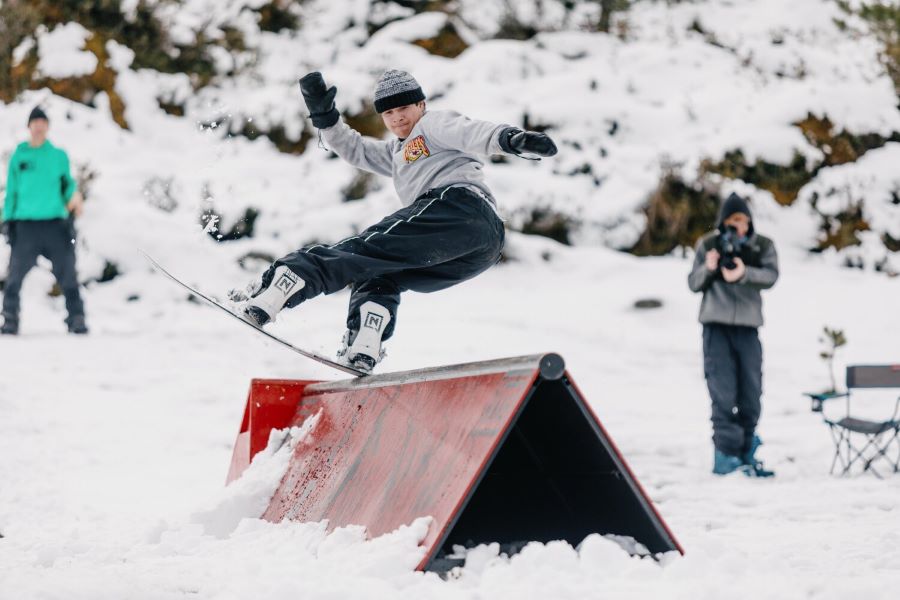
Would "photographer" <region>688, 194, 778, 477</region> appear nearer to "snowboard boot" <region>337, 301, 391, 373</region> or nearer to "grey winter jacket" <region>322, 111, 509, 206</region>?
"grey winter jacket" <region>322, 111, 509, 206</region>

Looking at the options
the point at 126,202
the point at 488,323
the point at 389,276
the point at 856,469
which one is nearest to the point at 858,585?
the point at 389,276

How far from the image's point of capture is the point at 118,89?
13.3 metres

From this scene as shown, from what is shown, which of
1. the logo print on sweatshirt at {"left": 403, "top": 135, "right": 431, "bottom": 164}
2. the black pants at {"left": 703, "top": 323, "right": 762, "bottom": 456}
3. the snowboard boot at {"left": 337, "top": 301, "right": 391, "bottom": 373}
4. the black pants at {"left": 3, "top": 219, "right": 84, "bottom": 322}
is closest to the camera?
the snowboard boot at {"left": 337, "top": 301, "right": 391, "bottom": 373}

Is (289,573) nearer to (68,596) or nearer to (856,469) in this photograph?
(68,596)

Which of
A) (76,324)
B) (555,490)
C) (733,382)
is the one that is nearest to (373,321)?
(555,490)

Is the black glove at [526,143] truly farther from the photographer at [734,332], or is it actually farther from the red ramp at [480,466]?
the photographer at [734,332]

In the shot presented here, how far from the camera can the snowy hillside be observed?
8.70ft

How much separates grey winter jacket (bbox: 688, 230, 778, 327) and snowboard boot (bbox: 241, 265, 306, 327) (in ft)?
9.40

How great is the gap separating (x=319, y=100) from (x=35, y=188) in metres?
5.09

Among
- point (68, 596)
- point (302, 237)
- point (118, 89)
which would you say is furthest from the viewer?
point (118, 89)

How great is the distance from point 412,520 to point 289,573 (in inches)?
12.5

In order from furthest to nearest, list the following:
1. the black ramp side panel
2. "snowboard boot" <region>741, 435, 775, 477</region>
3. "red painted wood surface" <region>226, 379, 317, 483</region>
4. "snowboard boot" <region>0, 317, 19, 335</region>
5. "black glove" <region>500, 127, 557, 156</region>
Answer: "snowboard boot" <region>0, 317, 19, 335</region> < "snowboard boot" <region>741, 435, 775, 477</region> < "red painted wood surface" <region>226, 379, 317, 483</region> < "black glove" <region>500, 127, 557, 156</region> < the black ramp side panel

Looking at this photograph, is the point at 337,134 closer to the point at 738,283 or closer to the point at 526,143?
the point at 526,143

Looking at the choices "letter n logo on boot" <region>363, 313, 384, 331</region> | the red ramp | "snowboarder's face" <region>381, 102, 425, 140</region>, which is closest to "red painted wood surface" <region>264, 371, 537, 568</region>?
the red ramp
